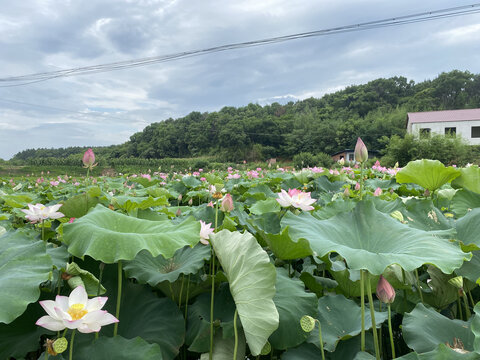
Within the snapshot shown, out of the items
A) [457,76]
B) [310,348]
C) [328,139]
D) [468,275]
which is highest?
[457,76]

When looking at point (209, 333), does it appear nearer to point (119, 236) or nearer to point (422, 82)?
point (119, 236)

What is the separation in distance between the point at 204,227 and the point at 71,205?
0.54m

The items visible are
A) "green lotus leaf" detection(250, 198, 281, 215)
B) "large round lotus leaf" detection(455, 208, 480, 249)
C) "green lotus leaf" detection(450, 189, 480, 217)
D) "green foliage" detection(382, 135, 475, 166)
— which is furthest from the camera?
"green foliage" detection(382, 135, 475, 166)

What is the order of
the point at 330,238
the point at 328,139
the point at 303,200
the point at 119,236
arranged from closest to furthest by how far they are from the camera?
the point at 119,236
the point at 330,238
the point at 303,200
the point at 328,139

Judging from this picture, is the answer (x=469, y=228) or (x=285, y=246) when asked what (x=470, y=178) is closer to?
(x=469, y=228)

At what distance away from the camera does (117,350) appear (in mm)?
572

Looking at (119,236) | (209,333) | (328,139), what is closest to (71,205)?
(119,236)

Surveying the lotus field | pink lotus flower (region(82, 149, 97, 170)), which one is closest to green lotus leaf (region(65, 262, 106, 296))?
the lotus field

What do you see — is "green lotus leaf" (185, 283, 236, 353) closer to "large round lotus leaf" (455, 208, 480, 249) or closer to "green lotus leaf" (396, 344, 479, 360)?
"green lotus leaf" (396, 344, 479, 360)

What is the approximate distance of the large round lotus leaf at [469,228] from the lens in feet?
2.77

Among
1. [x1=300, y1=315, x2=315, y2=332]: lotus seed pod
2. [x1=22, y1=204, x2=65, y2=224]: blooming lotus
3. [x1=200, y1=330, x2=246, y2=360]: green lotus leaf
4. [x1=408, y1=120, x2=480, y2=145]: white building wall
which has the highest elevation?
[x1=408, y1=120, x2=480, y2=145]: white building wall

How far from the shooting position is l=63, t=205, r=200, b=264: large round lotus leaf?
24.2 inches

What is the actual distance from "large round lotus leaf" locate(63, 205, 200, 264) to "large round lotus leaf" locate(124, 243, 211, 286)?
0.08 m

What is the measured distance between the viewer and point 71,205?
1052 millimetres
